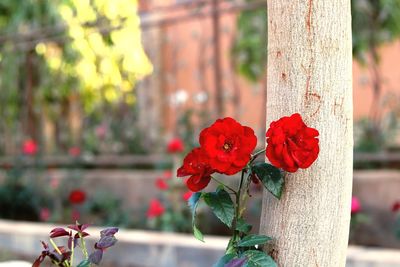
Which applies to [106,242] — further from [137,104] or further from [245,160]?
[137,104]

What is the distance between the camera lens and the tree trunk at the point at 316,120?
89.7 inches

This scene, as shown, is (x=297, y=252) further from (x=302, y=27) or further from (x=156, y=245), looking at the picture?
(x=156, y=245)

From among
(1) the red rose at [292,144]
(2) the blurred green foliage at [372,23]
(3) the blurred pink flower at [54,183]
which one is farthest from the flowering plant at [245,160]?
(2) the blurred green foliage at [372,23]

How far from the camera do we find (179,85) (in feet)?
33.4

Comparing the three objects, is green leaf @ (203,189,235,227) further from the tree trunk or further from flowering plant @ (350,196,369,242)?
flowering plant @ (350,196,369,242)

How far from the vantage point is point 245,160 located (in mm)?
2170

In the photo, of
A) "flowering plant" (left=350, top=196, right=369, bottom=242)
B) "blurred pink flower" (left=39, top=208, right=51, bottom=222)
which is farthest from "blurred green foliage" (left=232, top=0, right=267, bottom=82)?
"flowering plant" (left=350, top=196, right=369, bottom=242)

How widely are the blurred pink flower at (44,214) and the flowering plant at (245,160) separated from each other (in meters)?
5.17

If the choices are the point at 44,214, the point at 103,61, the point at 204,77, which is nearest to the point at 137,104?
the point at 103,61

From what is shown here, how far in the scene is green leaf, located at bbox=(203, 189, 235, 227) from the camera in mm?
2273

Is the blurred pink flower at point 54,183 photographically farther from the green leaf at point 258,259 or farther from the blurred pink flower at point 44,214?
the green leaf at point 258,259

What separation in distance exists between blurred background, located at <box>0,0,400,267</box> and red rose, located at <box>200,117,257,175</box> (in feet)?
11.6

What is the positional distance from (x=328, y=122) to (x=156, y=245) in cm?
294

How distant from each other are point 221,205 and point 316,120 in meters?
0.37
